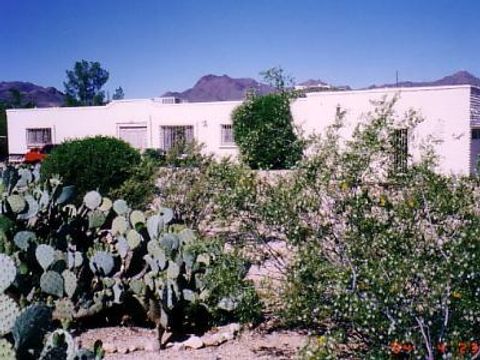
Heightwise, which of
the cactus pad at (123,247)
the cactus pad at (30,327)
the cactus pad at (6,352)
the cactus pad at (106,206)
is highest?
the cactus pad at (106,206)

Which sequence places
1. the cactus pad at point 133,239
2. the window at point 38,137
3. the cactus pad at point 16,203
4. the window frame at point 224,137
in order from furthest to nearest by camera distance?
the window at point 38,137, the window frame at point 224,137, the cactus pad at point 16,203, the cactus pad at point 133,239

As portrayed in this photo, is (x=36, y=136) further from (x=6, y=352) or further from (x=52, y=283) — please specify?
(x=6, y=352)

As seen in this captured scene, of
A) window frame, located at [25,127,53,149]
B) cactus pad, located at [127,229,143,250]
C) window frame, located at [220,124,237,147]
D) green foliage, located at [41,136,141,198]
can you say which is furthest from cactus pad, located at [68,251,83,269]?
window frame, located at [25,127,53,149]

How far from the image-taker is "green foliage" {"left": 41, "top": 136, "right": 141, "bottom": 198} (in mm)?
12844

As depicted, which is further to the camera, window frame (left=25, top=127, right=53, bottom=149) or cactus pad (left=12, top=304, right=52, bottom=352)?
window frame (left=25, top=127, right=53, bottom=149)

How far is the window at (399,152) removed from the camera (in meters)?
Result: 5.60

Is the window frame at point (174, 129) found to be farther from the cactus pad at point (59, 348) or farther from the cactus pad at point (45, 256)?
the cactus pad at point (59, 348)

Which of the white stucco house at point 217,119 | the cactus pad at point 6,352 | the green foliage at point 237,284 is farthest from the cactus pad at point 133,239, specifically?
the white stucco house at point 217,119

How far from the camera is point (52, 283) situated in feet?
21.6

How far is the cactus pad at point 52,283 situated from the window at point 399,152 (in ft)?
11.7

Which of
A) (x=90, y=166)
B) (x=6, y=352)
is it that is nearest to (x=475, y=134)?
(x=90, y=166)

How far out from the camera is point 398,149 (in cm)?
570

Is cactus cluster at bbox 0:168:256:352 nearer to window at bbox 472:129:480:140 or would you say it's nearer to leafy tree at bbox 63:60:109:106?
window at bbox 472:129:480:140

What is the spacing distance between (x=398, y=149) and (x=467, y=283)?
1.86 metres
